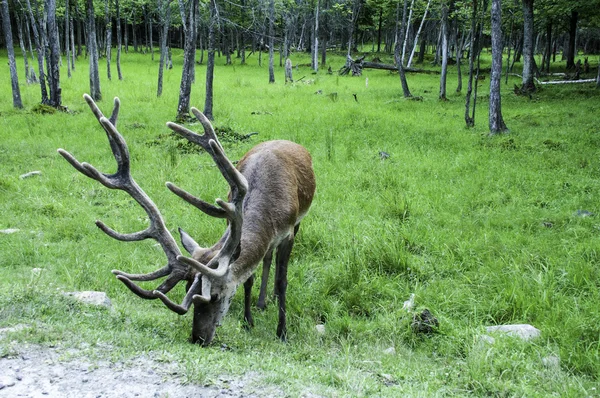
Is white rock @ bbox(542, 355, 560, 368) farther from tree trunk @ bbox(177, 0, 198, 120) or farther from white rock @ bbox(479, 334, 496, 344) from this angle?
tree trunk @ bbox(177, 0, 198, 120)

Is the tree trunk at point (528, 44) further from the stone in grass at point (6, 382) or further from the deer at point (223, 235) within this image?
the stone in grass at point (6, 382)

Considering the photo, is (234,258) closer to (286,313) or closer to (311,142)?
(286,313)

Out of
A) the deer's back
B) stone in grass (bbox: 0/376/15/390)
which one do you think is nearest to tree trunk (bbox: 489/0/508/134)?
the deer's back

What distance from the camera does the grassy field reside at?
140 inches

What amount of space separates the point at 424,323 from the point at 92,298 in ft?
10.3

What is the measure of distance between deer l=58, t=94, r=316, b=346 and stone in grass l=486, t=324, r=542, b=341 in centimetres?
201

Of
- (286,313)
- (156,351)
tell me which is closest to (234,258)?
(156,351)

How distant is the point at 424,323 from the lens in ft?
15.2

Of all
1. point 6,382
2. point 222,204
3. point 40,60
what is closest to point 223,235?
point 222,204

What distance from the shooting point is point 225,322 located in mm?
4719

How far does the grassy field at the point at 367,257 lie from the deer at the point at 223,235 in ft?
1.10

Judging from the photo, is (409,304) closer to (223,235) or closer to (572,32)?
(223,235)

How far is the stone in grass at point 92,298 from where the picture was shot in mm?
4227

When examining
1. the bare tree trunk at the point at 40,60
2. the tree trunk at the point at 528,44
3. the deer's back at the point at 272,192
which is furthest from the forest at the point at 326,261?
the tree trunk at the point at 528,44
